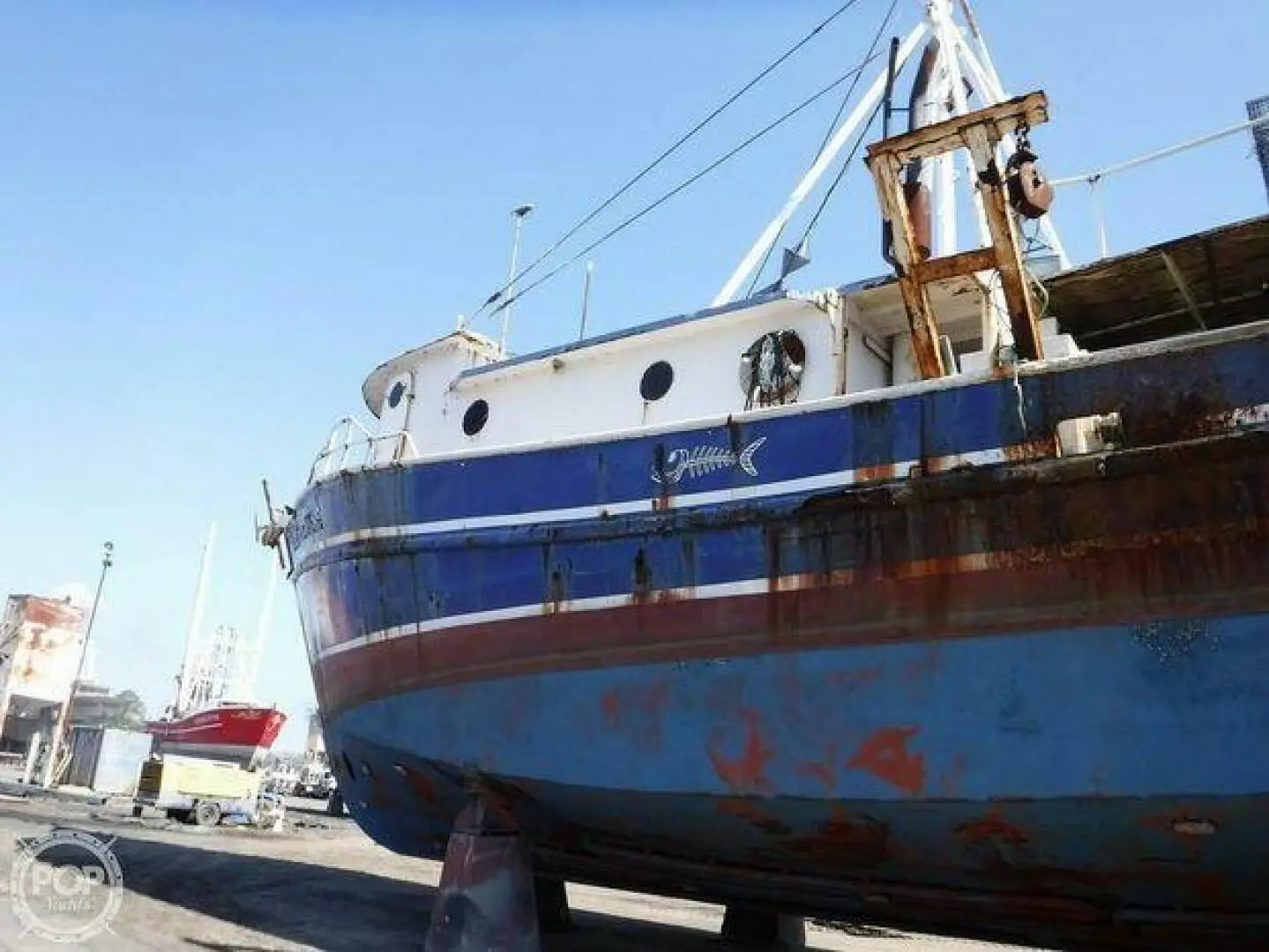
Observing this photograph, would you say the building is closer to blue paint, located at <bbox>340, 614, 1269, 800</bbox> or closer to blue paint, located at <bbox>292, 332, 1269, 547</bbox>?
blue paint, located at <bbox>292, 332, 1269, 547</bbox>

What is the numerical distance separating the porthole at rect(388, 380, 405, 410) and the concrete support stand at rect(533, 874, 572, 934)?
5113 millimetres

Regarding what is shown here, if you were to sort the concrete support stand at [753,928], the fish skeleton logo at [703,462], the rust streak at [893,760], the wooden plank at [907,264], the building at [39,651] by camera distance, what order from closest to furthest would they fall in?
the rust streak at [893,760]
the wooden plank at [907,264]
the fish skeleton logo at [703,462]
the concrete support stand at [753,928]
the building at [39,651]

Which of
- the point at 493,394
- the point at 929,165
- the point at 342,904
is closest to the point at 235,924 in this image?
the point at 342,904

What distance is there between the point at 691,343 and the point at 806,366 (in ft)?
3.73

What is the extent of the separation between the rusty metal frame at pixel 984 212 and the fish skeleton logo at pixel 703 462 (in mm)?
1245

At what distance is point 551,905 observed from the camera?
8523mm

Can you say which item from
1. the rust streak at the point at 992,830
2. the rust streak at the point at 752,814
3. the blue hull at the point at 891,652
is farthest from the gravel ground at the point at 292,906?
the rust streak at the point at 992,830

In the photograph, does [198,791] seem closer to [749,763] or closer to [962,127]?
[749,763]

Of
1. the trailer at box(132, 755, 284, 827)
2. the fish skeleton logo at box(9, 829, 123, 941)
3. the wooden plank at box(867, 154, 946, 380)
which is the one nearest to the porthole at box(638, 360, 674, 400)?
the wooden plank at box(867, 154, 946, 380)

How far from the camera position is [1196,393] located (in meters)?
5.01

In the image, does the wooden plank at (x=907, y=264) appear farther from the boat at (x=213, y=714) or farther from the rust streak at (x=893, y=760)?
the boat at (x=213, y=714)

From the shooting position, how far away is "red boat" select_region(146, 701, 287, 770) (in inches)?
1256

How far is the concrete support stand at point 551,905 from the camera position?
27.8 ft

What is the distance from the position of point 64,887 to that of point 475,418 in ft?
17.7
